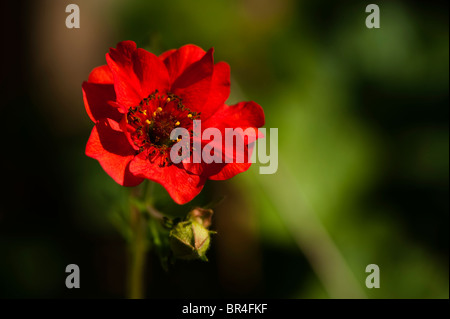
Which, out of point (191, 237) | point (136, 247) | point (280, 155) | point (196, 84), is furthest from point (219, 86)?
point (280, 155)

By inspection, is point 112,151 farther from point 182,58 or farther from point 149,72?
point 182,58

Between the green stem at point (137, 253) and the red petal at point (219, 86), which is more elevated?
the red petal at point (219, 86)

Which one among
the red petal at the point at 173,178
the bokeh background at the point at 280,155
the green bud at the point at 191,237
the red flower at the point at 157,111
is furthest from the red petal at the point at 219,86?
the bokeh background at the point at 280,155

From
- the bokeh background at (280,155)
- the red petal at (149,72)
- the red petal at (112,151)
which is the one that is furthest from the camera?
the bokeh background at (280,155)

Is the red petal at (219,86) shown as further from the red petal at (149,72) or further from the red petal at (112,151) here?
the red petal at (112,151)

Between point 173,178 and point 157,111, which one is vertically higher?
point 157,111

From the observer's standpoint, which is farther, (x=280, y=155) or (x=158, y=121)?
(x=280, y=155)
